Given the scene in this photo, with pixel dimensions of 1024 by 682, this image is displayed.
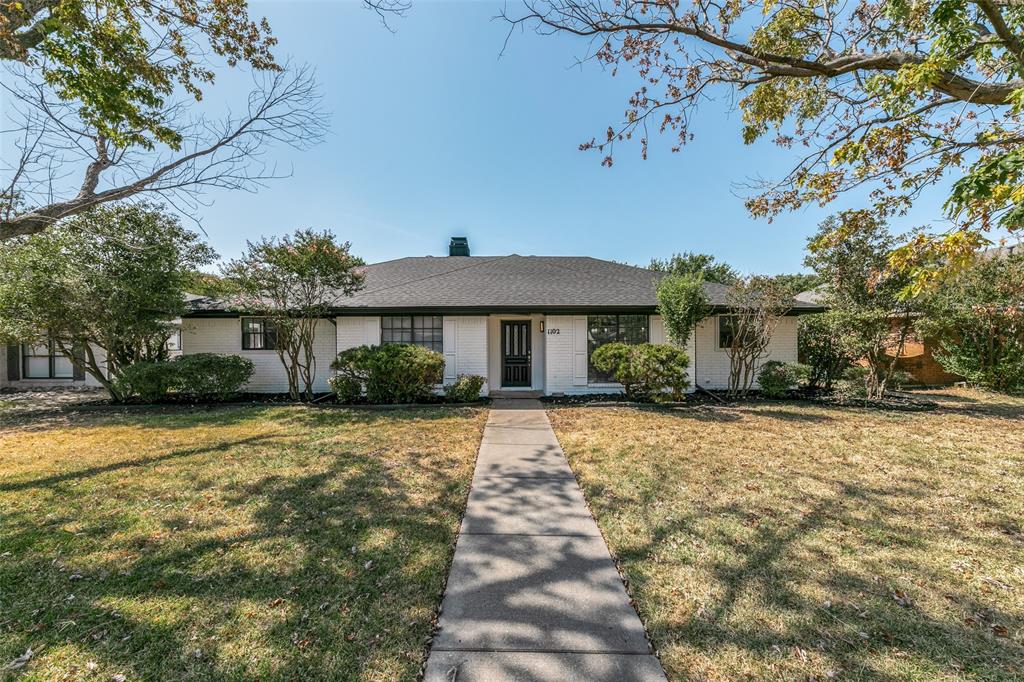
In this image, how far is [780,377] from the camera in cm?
1034

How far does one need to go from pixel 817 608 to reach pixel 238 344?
13.7 metres

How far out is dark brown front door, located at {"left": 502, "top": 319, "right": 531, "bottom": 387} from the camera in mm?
12086

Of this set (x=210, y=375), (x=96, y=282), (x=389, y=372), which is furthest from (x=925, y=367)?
(x=96, y=282)

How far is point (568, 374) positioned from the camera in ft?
35.7

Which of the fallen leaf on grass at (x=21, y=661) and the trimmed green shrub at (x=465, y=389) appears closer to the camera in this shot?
the fallen leaf on grass at (x=21, y=661)

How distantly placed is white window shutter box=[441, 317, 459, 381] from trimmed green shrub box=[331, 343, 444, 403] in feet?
3.36

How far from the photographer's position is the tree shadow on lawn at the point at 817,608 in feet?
7.11

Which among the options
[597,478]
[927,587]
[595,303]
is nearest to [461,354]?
[595,303]

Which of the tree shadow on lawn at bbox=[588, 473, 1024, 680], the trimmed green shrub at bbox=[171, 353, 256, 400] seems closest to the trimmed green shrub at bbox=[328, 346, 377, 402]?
the trimmed green shrub at bbox=[171, 353, 256, 400]

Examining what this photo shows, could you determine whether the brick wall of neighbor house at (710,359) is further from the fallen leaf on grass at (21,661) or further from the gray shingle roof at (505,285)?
the fallen leaf on grass at (21,661)

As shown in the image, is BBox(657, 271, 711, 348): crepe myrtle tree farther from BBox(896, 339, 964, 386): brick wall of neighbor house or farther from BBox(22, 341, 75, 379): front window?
BBox(22, 341, 75, 379): front window

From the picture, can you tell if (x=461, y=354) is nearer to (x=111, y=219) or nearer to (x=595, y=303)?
(x=595, y=303)

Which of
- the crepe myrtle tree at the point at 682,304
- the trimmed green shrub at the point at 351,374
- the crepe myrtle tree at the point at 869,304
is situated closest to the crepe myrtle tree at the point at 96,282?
the trimmed green shrub at the point at 351,374

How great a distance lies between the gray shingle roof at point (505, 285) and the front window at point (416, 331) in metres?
0.65
